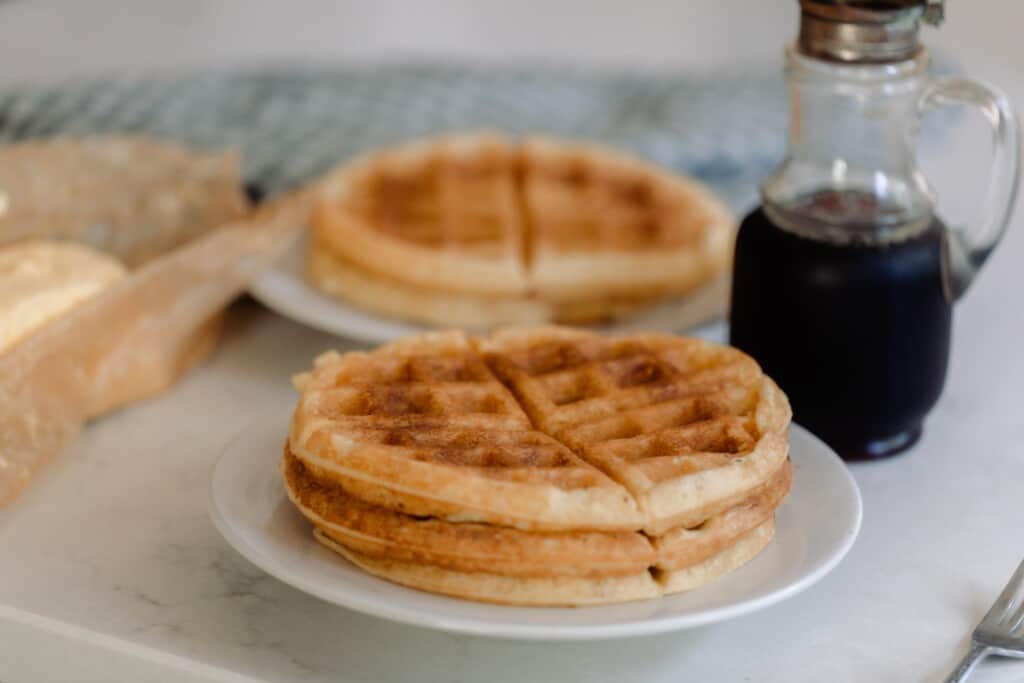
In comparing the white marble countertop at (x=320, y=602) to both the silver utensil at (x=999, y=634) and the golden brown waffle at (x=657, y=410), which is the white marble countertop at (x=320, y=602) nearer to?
the silver utensil at (x=999, y=634)


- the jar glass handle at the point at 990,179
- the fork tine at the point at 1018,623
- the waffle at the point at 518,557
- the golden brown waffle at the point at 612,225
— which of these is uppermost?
the jar glass handle at the point at 990,179

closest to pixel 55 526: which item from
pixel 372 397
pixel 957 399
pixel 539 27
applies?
pixel 372 397

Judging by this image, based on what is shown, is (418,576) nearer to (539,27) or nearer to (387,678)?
(387,678)

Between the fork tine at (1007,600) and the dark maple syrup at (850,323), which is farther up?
the dark maple syrup at (850,323)

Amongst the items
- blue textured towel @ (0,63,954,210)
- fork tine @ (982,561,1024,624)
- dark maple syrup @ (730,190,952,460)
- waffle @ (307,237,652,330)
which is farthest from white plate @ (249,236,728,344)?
fork tine @ (982,561,1024,624)

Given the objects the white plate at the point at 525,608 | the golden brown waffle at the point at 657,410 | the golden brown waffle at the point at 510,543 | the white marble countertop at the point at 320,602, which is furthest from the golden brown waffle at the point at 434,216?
the golden brown waffle at the point at 510,543

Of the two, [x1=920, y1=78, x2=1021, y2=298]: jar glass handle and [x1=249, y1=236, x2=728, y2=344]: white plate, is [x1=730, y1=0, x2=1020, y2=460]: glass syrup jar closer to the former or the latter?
[x1=920, y1=78, x2=1021, y2=298]: jar glass handle
